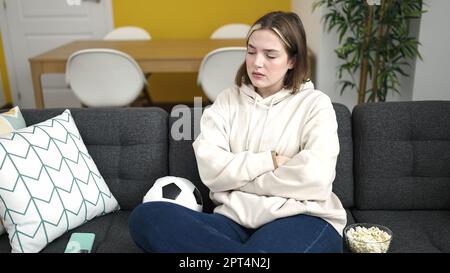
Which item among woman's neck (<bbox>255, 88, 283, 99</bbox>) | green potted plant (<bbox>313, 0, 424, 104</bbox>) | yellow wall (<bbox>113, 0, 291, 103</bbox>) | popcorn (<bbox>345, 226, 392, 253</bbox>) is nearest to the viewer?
popcorn (<bbox>345, 226, 392, 253</bbox>)

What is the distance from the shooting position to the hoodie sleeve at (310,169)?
4.49ft

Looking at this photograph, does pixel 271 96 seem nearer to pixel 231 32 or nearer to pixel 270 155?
pixel 270 155

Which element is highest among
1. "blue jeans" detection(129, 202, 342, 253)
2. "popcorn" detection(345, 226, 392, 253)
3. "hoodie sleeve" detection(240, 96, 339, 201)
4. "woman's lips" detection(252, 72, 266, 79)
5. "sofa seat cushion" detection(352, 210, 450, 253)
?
"woman's lips" detection(252, 72, 266, 79)

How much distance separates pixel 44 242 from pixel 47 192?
0.15m

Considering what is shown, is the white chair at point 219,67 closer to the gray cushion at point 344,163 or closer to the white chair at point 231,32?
the white chair at point 231,32

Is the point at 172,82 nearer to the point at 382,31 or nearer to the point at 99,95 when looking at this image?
the point at 99,95

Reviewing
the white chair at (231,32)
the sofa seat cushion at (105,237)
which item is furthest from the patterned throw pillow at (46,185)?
the white chair at (231,32)

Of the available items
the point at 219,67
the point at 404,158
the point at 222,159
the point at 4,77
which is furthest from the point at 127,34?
the point at 404,158

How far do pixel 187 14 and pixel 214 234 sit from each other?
3.06 meters

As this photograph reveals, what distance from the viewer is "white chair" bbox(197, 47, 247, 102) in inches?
108

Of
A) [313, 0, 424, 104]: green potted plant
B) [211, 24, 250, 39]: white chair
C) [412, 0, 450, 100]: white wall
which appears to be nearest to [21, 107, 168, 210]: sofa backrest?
[313, 0, 424, 104]: green potted plant

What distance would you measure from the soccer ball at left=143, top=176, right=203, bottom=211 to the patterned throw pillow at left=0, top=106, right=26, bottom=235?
505 mm

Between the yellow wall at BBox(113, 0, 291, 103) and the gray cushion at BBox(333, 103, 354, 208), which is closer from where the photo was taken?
the gray cushion at BBox(333, 103, 354, 208)

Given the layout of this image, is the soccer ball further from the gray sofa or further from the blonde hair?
the blonde hair
